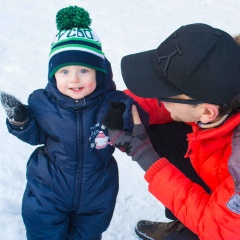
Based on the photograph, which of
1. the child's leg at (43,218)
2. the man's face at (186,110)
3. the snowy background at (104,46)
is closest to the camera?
the man's face at (186,110)

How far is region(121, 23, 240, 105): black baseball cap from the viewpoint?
140 centimetres

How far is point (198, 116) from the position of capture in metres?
1.57

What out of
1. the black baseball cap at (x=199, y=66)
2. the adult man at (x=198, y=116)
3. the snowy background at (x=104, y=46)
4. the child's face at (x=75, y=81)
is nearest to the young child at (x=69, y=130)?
the child's face at (x=75, y=81)

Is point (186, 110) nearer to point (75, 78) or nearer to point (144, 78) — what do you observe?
point (144, 78)

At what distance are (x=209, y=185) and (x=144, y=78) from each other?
68cm

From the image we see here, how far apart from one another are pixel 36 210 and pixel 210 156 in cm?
90

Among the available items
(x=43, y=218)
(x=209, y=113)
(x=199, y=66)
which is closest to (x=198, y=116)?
(x=209, y=113)

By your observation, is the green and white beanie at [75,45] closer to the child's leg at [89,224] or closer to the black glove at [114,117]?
the black glove at [114,117]

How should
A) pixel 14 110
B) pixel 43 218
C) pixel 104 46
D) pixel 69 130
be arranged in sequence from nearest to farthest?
pixel 14 110 < pixel 69 130 < pixel 43 218 < pixel 104 46

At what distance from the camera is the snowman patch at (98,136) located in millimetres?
1648

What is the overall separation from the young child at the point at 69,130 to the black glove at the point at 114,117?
0.09ft

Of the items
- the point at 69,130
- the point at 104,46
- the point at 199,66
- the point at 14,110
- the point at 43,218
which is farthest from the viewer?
the point at 104,46

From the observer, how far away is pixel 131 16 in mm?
4812

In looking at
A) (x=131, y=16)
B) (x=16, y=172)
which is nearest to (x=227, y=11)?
(x=131, y=16)
